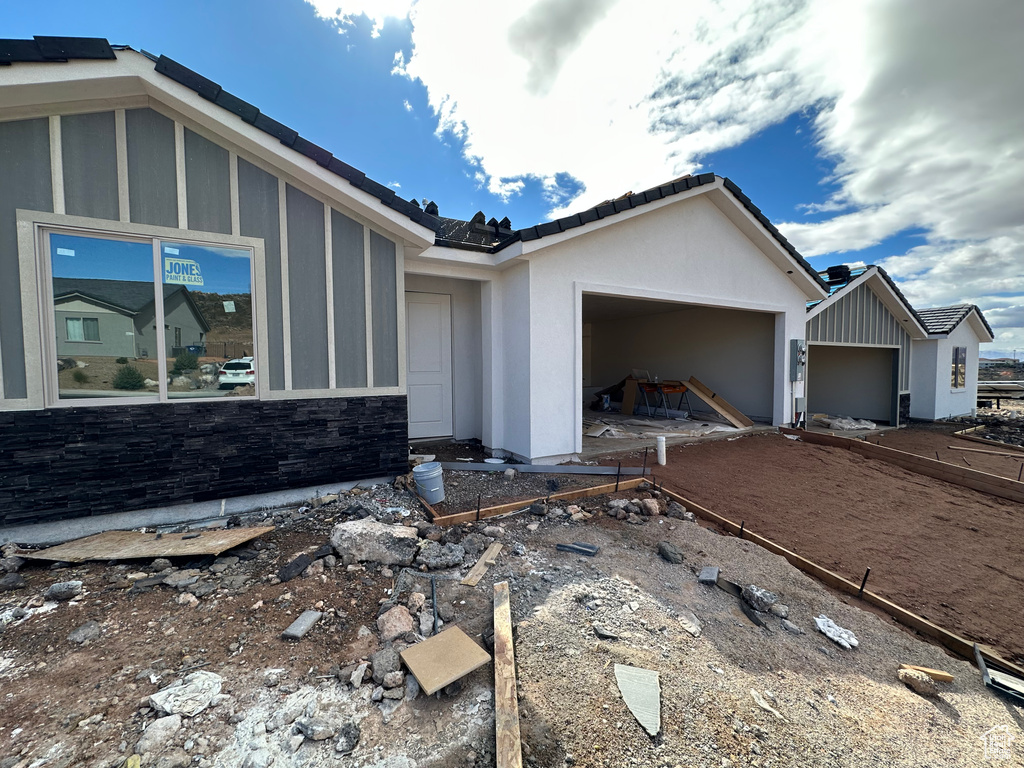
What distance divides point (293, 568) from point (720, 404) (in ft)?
34.8

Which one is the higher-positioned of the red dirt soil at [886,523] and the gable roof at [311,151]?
the gable roof at [311,151]

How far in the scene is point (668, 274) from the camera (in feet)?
26.5

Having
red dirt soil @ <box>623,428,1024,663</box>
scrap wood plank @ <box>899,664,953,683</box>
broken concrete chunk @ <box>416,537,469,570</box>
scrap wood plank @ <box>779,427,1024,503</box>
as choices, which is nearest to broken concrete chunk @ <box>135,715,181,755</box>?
broken concrete chunk @ <box>416,537,469,570</box>

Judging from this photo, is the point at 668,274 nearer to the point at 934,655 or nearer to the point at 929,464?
the point at 929,464

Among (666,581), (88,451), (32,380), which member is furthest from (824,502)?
(32,380)

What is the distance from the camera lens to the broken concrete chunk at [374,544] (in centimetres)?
366

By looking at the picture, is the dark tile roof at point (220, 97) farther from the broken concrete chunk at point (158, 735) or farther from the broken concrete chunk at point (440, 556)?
the broken concrete chunk at point (158, 735)

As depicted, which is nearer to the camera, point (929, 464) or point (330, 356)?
point (330, 356)

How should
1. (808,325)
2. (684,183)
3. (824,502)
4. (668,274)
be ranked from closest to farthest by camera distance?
(824,502) → (684,183) → (668,274) → (808,325)

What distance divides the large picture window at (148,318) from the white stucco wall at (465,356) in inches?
142

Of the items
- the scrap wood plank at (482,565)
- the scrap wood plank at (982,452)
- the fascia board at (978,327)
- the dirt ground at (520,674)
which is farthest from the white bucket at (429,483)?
the fascia board at (978,327)

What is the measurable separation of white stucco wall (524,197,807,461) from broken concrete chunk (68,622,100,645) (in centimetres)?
498

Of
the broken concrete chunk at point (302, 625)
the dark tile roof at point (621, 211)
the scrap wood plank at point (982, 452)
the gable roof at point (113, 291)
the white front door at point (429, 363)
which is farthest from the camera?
the scrap wood plank at point (982, 452)

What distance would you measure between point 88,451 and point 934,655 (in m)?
7.49
